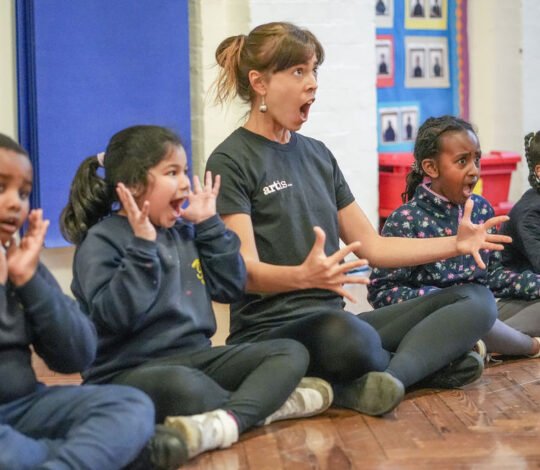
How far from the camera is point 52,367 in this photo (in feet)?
5.72

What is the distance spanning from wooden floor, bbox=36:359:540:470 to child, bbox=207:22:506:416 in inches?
2.7

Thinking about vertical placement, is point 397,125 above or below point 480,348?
above

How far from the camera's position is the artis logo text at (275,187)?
2.28 m

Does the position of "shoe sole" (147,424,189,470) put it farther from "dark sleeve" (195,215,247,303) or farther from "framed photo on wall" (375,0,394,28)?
"framed photo on wall" (375,0,394,28)

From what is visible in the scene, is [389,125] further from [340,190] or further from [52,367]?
[52,367]

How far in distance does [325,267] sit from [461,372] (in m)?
0.62

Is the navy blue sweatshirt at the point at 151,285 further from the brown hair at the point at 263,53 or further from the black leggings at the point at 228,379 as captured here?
the brown hair at the point at 263,53

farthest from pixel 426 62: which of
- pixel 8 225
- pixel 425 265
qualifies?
pixel 8 225

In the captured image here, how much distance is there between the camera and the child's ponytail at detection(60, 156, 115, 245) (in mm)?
2035

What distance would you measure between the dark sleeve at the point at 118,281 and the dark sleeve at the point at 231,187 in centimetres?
37

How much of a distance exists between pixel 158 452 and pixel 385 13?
3.61 m

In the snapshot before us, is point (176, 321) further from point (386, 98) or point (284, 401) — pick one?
point (386, 98)

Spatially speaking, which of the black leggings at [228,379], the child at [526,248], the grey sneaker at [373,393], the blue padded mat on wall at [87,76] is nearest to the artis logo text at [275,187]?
the black leggings at [228,379]

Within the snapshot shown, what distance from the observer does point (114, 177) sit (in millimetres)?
2021
